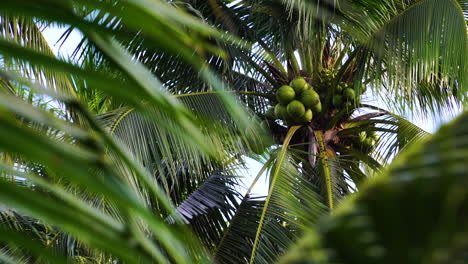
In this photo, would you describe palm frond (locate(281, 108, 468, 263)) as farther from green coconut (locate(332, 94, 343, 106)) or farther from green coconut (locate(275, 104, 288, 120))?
green coconut (locate(332, 94, 343, 106))

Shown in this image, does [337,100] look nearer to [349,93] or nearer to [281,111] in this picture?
[349,93]

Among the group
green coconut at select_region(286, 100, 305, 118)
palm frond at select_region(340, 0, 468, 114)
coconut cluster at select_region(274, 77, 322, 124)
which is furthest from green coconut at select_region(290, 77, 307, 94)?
palm frond at select_region(340, 0, 468, 114)

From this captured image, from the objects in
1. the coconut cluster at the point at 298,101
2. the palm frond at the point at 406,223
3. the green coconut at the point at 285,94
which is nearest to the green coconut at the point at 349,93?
the coconut cluster at the point at 298,101

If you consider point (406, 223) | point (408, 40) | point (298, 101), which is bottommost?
point (406, 223)

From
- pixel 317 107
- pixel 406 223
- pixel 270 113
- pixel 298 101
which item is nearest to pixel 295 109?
pixel 298 101

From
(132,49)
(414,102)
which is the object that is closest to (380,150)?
(414,102)

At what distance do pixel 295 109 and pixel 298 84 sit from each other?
247 mm

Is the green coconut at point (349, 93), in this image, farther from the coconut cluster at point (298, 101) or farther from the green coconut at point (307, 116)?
the green coconut at point (307, 116)

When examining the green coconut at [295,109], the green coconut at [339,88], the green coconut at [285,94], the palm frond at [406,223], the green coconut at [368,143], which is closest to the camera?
the palm frond at [406,223]

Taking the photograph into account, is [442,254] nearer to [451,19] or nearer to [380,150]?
[451,19]

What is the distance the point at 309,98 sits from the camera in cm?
519

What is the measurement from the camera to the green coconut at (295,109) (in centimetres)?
514

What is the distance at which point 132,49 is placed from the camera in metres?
4.90

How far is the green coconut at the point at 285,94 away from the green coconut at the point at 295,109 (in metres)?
0.07
